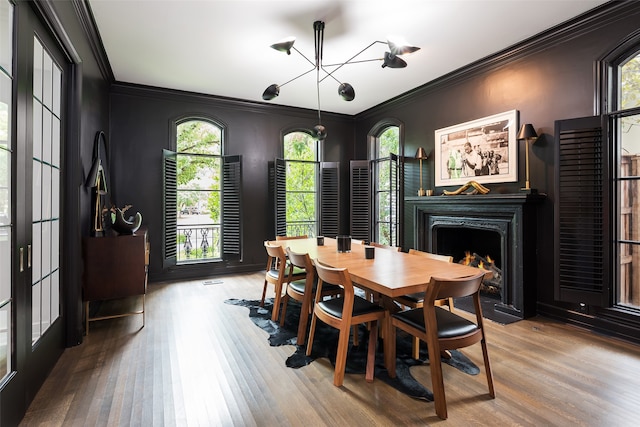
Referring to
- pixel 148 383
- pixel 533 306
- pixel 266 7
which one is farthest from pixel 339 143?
pixel 148 383

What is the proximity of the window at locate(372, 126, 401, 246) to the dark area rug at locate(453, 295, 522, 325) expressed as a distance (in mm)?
1605

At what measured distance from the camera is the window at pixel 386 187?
220 inches

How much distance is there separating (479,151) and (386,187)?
2051 mm

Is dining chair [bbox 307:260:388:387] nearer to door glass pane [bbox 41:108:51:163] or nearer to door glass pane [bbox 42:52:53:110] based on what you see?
door glass pane [bbox 41:108:51:163]

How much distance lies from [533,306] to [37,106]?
4.89 metres

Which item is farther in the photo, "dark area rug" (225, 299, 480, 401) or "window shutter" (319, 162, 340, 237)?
"window shutter" (319, 162, 340, 237)

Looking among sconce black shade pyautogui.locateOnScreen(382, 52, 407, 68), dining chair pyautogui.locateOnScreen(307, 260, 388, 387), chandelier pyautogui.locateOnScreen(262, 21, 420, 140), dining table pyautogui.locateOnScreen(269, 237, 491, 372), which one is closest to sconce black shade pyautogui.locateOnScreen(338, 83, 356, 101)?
chandelier pyautogui.locateOnScreen(262, 21, 420, 140)

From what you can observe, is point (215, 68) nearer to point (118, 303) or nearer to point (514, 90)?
point (118, 303)

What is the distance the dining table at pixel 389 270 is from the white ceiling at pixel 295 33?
2.32 metres

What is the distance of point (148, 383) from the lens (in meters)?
2.29

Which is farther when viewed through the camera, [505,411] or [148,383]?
[148,383]

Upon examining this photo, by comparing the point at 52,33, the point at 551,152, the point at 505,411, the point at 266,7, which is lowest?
the point at 505,411

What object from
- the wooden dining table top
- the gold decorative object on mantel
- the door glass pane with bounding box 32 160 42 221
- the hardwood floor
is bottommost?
the hardwood floor

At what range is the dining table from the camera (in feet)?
6.72
